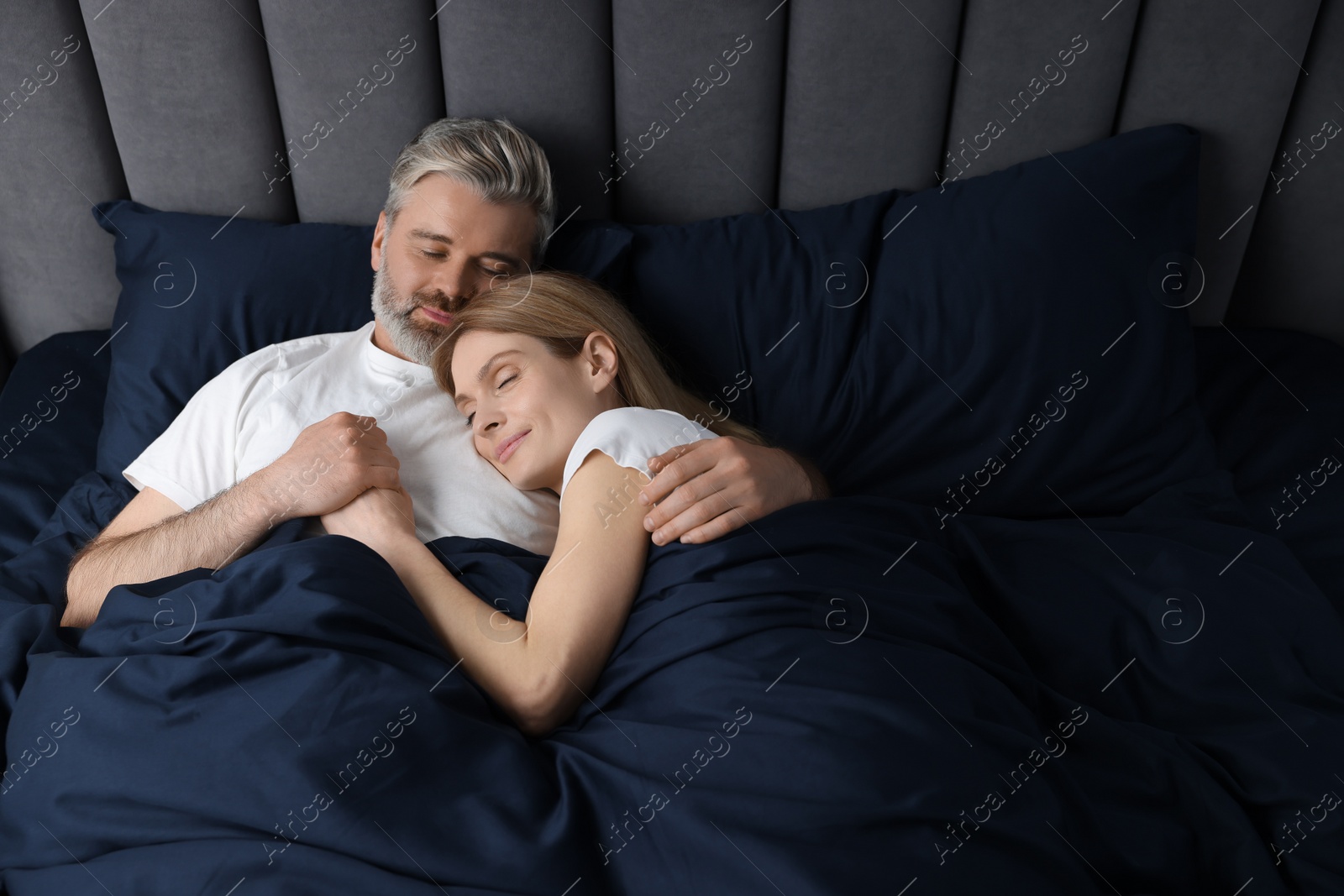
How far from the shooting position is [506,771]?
0.84 m

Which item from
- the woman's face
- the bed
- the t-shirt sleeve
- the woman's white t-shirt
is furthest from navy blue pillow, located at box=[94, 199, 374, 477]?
the woman's white t-shirt

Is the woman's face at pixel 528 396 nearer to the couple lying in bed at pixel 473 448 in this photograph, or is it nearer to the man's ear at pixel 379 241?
the couple lying in bed at pixel 473 448

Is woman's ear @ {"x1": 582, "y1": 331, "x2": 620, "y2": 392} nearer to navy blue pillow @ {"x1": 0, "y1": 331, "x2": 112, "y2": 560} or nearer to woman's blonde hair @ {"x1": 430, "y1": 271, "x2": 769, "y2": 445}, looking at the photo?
woman's blonde hair @ {"x1": 430, "y1": 271, "x2": 769, "y2": 445}

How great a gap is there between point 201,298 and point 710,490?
38.1 inches

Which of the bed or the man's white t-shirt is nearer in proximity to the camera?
the bed

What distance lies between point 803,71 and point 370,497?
3.31 feet

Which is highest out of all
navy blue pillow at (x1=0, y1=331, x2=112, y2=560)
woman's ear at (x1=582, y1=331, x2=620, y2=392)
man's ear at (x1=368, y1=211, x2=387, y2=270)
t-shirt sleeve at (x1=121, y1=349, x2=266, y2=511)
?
man's ear at (x1=368, y1=211, x2=387, y2=270)

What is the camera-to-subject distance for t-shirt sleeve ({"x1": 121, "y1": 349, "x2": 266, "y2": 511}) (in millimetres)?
1314

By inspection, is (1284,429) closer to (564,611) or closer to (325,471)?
(564,611)

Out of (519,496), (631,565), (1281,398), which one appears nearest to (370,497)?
(519,496)

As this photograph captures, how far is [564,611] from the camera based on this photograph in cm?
95

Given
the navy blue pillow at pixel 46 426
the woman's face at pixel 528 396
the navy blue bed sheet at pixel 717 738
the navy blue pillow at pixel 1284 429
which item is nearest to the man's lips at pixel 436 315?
the woman's face at pixel 528 396

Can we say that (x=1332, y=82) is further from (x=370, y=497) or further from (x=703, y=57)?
(x=370, y=497)

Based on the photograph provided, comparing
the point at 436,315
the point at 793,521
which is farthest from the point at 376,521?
the point at 793,521
